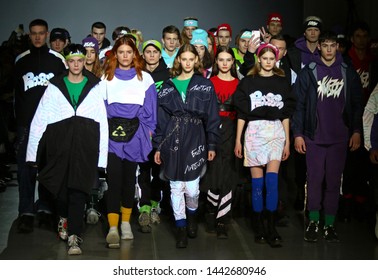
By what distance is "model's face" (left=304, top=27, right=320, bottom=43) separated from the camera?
721 centimetres

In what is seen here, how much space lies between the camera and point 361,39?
715 centimetres

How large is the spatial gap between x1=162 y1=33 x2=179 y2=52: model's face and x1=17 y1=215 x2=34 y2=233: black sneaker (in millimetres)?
1757

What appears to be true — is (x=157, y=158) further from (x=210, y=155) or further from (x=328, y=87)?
(x=328, y=87)

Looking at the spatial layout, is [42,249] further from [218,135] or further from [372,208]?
[372,208]

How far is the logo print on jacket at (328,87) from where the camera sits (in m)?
6.31

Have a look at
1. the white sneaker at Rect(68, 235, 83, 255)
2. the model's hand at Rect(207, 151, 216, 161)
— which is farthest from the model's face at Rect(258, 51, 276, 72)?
the white sneaker at Rect(68, 235, 83, 255)

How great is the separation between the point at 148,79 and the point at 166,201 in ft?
4.01

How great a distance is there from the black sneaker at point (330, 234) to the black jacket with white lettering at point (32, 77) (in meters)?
2.25

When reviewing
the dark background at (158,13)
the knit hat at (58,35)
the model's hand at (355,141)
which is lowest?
the model's hand at (355,141)

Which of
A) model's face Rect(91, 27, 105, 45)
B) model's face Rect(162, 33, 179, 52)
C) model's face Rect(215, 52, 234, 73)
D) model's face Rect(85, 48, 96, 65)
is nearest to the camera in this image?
model's face Rect(215, 52, 234, 73)

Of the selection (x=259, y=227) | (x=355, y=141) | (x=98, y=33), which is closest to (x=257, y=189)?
(x=259, y=227)

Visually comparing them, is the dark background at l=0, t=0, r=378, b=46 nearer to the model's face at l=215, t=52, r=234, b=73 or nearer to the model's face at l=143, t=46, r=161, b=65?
the model's face at l=143, t=46, r=161, b=65

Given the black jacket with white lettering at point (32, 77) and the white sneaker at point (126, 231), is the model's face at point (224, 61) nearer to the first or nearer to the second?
the black jacket with white lettering at point (32, 77)

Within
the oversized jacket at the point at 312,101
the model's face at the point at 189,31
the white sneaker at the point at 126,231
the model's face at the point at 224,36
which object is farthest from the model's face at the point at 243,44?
the white sneaker at the point at 126,231
